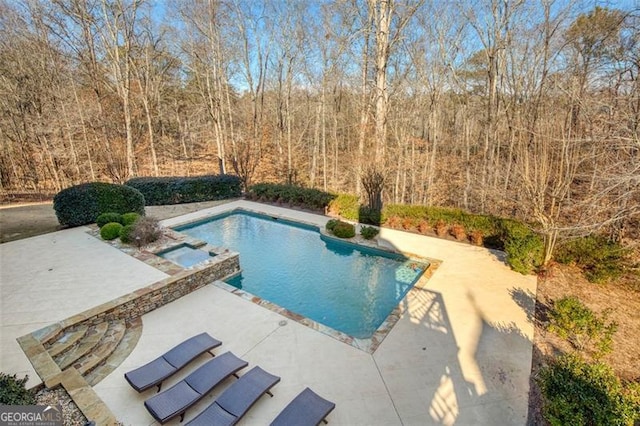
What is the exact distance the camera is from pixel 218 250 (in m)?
8.52

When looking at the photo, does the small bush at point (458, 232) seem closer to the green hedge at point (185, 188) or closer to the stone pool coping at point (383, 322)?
the stone pool coping at point (383, 322)

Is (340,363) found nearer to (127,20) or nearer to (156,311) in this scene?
(156,311)

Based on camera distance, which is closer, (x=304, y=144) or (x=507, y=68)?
(x=507, y=68)

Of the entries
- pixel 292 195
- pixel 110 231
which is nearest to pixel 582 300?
pixel 292 195

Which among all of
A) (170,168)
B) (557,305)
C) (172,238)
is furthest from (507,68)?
(170,168)

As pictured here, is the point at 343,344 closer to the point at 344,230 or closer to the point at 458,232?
the point at 344,230

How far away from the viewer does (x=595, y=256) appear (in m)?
6.88

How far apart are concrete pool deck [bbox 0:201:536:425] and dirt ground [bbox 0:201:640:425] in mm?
172

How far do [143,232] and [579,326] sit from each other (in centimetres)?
1002

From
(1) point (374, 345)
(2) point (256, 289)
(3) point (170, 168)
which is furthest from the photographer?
(3) point (170, 168)

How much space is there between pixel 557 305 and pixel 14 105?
69.4ft

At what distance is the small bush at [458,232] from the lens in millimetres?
9453

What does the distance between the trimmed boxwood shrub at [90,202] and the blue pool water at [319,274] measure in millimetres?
2143

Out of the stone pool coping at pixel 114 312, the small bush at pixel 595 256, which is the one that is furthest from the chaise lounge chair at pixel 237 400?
the small bush at pixel 595 256
